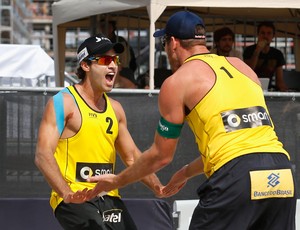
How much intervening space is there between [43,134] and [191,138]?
2439 mm

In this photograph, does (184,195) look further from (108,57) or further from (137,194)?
(108,57)

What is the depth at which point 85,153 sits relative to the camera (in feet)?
23.4

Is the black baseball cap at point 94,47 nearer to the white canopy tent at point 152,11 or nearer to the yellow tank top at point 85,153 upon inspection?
the yellow tank top at point 85,153

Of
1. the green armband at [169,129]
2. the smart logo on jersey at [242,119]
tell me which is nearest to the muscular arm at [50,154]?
the green armband at [169,129]

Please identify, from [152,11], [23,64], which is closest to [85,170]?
[152,11]

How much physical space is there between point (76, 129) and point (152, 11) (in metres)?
4.25

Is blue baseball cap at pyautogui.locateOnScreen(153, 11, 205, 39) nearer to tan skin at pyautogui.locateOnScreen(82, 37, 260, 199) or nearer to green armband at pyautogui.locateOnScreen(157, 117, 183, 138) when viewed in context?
tan skin at pyautogui.locateOnScreen(82, 37, 260, 199)

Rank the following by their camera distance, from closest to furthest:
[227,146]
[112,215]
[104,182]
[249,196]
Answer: [249,196] → [227,146] → [104,182] → [112,215]

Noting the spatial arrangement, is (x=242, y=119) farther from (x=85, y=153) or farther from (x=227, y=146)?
(x=85, y=153)

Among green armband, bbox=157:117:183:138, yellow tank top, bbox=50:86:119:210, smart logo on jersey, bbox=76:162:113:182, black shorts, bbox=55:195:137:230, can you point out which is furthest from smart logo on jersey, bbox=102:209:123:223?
green armband, bbox=157:117:183:138

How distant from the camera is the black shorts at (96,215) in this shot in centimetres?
698

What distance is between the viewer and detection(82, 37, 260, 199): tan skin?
5656 mm

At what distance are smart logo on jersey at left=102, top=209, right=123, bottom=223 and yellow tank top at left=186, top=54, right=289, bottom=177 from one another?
5.04 ft

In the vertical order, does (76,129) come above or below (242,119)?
below
